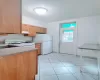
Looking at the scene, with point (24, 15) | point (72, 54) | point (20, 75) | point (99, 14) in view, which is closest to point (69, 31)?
point (72, 54)

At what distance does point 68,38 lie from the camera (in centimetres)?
606

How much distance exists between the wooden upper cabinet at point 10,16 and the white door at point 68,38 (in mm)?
4612

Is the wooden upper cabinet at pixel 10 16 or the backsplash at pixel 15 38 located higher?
the wooden upper cabinet at pixel 10 16

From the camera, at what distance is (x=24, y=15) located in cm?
521

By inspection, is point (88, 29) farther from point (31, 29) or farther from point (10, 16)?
point (10, 16)

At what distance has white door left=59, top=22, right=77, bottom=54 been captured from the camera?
570 centimetres

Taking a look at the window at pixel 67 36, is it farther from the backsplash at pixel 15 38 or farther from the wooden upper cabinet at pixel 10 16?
the wooden upper cabinet at pixel 10 16

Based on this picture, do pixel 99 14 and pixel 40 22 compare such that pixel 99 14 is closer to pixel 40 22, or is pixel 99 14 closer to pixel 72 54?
pixel 72 54

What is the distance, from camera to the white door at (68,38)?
5.70 metres

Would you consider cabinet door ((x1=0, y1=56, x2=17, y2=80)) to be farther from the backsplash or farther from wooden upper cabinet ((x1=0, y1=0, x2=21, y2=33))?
the backsplash

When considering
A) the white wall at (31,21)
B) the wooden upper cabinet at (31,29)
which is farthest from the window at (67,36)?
the white wall at (31,21)

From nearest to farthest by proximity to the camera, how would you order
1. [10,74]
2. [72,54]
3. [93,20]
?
[10,74] < [93,20] < [72,54]

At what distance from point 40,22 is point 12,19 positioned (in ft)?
16.6

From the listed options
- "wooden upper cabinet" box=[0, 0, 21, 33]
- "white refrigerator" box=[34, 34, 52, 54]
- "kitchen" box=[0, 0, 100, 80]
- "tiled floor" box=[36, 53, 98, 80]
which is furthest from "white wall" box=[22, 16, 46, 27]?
"wooden upper cabinet" box=[0, 0, 21, 33]
